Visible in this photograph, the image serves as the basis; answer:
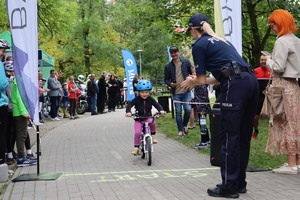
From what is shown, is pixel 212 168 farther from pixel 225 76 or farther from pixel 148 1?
pixel 148 1

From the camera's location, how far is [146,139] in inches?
309

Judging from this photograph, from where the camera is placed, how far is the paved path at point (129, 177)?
217 inches

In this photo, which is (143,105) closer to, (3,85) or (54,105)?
(3,85)

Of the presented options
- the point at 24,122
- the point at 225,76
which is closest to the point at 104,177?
the point at 24,122

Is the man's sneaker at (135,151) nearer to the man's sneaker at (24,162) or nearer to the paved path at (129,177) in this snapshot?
the paved path at (129,177)

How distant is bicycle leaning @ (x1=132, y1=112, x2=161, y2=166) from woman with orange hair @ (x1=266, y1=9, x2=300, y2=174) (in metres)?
2.19

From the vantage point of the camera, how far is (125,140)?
11469mm

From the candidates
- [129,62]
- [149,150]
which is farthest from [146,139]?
[129,62]

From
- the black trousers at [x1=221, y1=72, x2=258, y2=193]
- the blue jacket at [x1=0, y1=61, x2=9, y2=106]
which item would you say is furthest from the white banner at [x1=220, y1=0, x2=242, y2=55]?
the blue jacket at [x1=0, y1=61, x2=9, y2=106]

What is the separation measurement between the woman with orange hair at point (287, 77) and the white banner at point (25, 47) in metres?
3.55

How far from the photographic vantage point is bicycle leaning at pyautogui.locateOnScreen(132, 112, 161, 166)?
7.68 metres

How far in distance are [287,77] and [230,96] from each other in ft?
5.50

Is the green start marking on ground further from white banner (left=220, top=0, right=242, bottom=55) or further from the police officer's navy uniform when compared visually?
white banner (left=220, top=0, right=242, bottom=55)

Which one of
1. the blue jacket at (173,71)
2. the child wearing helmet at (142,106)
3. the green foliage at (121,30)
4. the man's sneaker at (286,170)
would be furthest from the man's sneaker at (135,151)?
the green foliage at (121,30)
